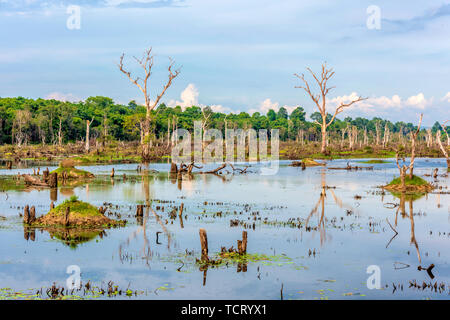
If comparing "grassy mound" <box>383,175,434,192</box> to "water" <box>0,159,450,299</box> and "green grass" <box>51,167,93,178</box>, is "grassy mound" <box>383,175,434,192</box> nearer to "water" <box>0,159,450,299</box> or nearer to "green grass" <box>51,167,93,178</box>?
"water" <box>0,159,450,299</box>

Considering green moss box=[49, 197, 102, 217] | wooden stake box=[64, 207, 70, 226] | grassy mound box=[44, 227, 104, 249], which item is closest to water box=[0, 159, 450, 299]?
grassy mound box=[44, 227, 104, 249]

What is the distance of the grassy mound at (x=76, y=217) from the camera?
2117 cm

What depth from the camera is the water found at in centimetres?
1397

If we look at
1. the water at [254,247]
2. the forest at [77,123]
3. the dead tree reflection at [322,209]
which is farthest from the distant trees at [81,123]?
the water at [254,247]

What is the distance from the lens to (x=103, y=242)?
18734 mm

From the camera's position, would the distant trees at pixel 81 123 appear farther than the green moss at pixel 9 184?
Yes

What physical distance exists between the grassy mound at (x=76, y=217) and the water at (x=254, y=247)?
0.98 meters

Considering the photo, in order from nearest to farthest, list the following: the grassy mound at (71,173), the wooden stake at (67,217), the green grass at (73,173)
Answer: the wooden stake at (67,217)
the grassy mound at (71,173)
the green grass at (73,173)

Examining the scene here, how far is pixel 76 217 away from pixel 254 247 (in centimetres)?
796

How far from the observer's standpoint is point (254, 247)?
59.9 ft

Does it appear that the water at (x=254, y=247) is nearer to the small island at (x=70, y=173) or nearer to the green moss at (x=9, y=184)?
the green moss at (x=9, y=184)

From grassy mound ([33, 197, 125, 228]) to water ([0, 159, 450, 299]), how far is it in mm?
980

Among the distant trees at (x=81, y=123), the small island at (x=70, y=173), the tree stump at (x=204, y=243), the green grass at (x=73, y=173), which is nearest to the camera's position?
the tree stump at (x=204, y=243)

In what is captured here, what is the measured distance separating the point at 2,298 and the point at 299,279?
8043 mm
